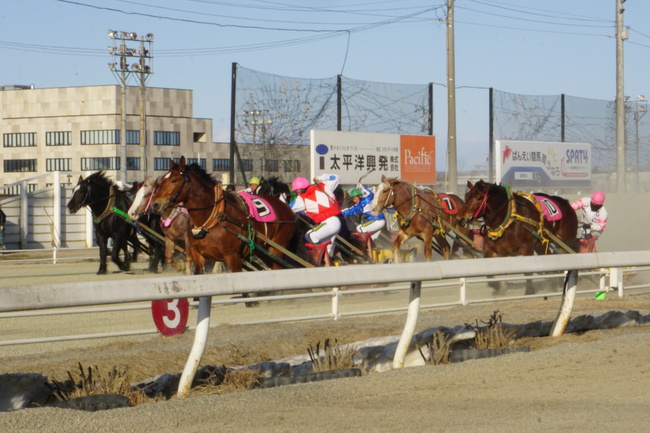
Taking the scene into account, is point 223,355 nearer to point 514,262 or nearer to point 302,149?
point 514,262

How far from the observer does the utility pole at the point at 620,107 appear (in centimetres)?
3194

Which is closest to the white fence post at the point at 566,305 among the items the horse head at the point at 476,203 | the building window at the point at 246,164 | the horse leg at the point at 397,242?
the horse head at the point at 476,203

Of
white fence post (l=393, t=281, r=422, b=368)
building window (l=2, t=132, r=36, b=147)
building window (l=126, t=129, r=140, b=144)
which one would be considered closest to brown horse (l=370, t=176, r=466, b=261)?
white fence post (l=393, t=281, r=422, b=368)

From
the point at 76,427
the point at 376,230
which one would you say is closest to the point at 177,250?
the point at 376,230

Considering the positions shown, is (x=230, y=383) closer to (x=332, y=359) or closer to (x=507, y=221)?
(x=332, y=359)

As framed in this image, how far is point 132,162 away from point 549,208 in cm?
6147

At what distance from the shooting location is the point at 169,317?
8.12 meters

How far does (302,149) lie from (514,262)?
61.2ft

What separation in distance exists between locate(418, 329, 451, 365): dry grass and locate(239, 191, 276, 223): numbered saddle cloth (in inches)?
268

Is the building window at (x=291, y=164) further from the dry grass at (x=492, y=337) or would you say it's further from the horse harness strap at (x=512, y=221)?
the dry grass at (x=492, y=337)

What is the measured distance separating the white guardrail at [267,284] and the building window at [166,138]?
68.8 m

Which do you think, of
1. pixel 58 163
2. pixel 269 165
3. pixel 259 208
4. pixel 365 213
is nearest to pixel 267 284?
pixel 259 208

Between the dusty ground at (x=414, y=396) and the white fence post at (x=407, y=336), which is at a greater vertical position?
the white fence post at (x=407, y=336)

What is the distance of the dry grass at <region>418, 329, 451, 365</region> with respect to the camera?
7523 millimetres
